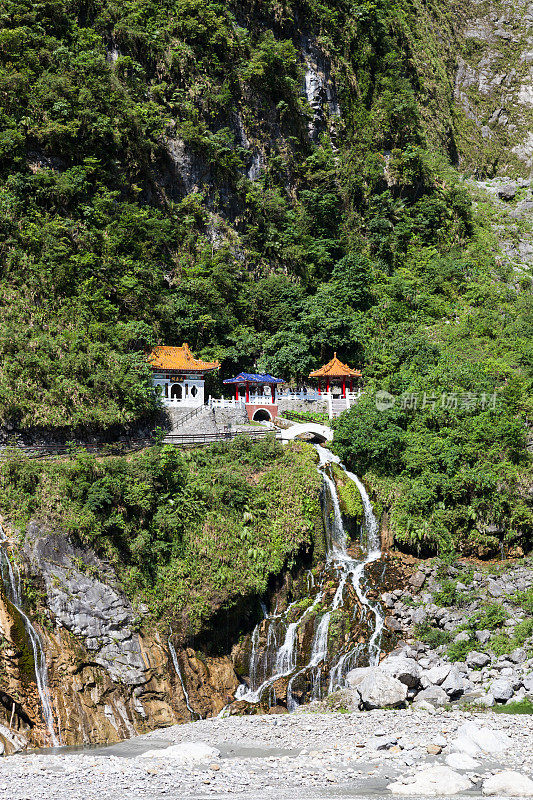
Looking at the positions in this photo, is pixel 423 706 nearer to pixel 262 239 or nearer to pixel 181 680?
pixel 181 680

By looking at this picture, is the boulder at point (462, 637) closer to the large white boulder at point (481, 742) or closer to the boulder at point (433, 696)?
the boulder at point (433, 696)

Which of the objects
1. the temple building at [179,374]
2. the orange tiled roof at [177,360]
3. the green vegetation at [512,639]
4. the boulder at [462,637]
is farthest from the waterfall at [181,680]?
the orange tiled roof at [177,360]

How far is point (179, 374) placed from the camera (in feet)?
121

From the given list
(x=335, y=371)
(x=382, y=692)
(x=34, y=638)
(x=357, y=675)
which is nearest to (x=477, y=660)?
(x=357, y=675)

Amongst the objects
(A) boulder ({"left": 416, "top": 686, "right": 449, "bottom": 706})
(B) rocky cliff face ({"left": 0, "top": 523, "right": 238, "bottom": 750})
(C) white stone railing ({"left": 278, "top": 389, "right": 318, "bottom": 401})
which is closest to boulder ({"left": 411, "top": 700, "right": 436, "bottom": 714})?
Answer: (A) boulder ({"left": 416, "top": 686, "right": 449, "bottom": 706})

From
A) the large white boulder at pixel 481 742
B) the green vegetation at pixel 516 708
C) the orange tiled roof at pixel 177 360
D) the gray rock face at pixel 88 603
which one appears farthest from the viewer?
the orange tiled roof at pixel 177 360

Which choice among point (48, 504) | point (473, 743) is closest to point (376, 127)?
point (48, 504)

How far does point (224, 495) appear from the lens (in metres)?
29.6

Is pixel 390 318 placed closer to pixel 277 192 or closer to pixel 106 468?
pixel 277 192

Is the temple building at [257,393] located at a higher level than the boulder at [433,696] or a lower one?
higher

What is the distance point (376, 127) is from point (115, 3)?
19.4 metres

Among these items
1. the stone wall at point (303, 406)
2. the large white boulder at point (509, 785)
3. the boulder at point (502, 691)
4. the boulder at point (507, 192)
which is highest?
the boulder at point (507, 192)

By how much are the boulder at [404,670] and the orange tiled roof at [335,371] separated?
1759cm

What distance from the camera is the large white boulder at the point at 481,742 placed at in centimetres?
1686
